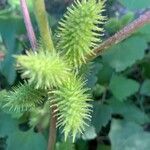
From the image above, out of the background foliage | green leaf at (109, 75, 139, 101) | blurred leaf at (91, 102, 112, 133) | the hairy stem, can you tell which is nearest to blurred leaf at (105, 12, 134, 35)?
the background foliage

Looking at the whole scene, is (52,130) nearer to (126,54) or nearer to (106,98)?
(126,54)

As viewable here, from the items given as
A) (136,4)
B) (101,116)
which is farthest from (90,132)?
(136,4)

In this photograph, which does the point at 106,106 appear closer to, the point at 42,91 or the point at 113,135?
the point at 113,135

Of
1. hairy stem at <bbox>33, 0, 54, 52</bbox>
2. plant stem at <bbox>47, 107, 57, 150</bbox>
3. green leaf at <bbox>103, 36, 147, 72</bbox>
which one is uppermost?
green leaf at <bbox>103, 36, 147, 72</bbox>

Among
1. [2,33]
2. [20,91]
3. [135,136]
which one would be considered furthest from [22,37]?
[20,91]

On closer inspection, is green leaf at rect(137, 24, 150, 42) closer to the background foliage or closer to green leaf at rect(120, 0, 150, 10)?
the background foliage


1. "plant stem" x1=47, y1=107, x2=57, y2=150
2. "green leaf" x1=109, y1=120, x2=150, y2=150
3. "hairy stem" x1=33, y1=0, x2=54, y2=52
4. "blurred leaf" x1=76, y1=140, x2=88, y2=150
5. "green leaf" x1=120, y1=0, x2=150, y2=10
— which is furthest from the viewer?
"blurred leaf" x1=76, y1=140, x2=88, y2=150
